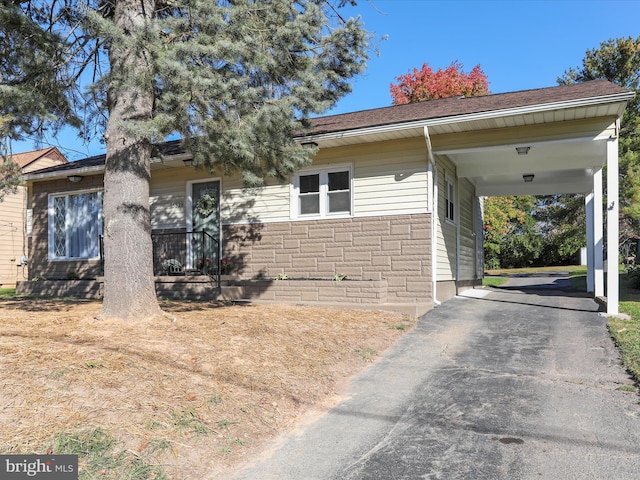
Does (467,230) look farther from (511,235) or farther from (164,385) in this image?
(511,235)

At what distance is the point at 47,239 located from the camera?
45.8 feet

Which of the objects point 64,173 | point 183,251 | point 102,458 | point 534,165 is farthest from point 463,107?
point 64,173

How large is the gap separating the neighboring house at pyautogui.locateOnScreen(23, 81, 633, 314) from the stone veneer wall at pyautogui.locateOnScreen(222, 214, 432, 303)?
0.07ft

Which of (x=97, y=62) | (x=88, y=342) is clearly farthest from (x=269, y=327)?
(x=97, y=62)

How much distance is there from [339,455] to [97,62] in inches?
293

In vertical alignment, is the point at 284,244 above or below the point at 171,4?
below

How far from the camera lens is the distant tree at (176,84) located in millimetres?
5621

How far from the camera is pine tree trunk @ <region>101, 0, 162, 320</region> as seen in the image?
623 centimetres

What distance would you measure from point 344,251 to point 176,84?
569 centimetres

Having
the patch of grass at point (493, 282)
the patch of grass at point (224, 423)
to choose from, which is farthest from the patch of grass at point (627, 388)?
the patch of grass at point (493, 282)

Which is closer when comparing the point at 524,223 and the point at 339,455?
the point at 339,455

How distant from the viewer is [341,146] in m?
10.5

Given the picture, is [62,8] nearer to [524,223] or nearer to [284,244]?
[284,244]

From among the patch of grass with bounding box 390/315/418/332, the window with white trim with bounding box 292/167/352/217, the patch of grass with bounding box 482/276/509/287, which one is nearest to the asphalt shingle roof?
the window with white trim with bounding box 292/167/352/217
